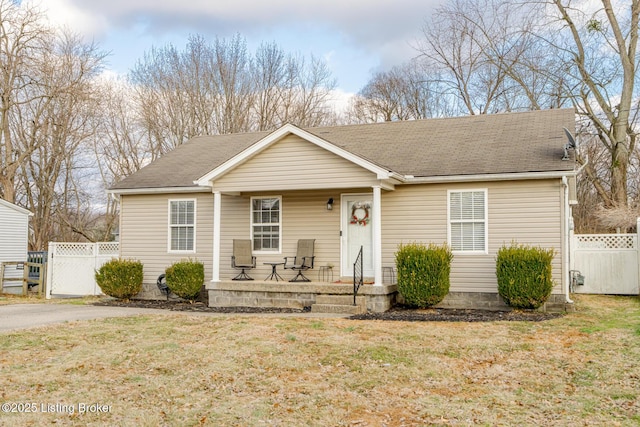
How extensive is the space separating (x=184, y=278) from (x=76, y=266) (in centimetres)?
487

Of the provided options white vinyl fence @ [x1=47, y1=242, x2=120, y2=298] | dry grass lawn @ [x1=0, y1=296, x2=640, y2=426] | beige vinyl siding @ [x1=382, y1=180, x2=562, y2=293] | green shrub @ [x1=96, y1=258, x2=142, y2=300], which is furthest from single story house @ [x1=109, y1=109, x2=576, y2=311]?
dry grass lawn @ [x1=0, y1=296, x2=640, y2=426]

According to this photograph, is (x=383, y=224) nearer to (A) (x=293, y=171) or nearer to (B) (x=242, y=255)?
(A) (x=293, y=171)

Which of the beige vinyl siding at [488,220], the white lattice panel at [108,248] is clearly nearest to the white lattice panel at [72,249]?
the white lattice panel at [108,248]

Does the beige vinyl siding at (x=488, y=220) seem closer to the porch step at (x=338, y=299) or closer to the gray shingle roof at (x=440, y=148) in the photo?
the gray shingle roof at (x=440, y=148)

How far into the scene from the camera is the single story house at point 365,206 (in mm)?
12000

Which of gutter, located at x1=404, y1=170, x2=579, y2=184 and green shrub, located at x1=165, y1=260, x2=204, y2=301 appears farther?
green shrub, located at x1=165, y1=260, x2=204, y2=301

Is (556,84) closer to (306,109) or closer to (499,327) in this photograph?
(306,109)

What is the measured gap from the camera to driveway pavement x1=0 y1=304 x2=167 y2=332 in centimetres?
1074

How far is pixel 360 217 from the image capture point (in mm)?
13406

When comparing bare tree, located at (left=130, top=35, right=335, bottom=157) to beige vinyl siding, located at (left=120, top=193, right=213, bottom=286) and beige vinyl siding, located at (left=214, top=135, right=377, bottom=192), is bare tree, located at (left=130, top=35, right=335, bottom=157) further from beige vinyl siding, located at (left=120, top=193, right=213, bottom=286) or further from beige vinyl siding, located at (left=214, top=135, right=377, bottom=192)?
beige vinyl siding, located at (left=214, top=135, right=377, bottom=192)

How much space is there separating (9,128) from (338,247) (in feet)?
64.5

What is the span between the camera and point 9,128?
85.8 ft

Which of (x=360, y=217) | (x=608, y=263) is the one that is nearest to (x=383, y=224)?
(x=360, y=217)

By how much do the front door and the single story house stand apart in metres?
0.02
